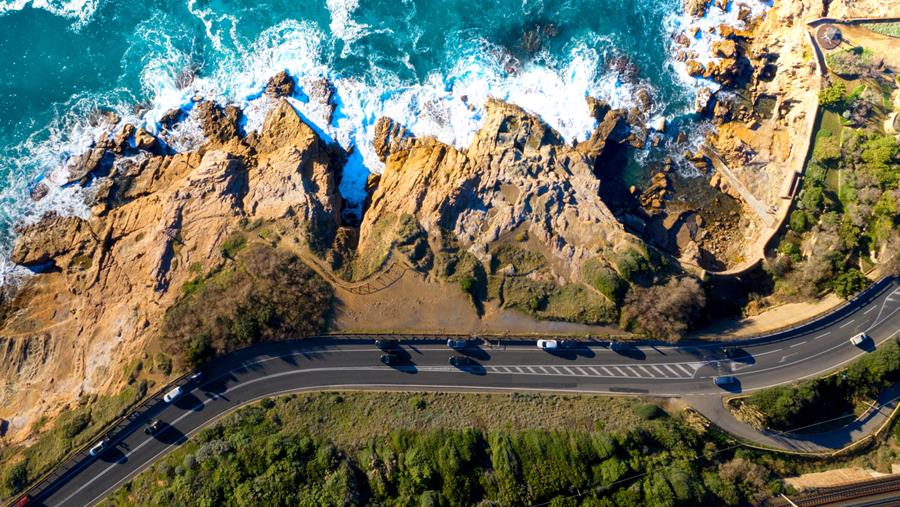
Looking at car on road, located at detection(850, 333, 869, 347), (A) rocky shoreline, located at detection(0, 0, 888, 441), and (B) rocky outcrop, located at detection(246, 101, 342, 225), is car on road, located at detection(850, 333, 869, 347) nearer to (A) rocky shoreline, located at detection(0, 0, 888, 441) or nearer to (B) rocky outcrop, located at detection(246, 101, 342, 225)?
(A) rocky shoreline, located at detection(0, 0, 888, 441)

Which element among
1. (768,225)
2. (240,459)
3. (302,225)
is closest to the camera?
(240,459)

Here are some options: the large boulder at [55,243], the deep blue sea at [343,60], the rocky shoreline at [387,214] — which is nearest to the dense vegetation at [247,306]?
the rocky shoreline at [387,214]

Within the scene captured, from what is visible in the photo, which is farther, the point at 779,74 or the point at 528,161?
the point at 779,74

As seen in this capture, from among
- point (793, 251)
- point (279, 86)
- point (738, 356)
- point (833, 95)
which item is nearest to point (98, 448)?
point (279, 86)

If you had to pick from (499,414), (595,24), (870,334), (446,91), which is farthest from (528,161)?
(870,334)

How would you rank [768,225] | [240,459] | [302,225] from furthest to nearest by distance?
1. [768,225]
2. [302,225]
3. [240,459]

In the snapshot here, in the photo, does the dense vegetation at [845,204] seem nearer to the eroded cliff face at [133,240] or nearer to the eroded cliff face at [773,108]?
the eroded cliff face at [773,108]

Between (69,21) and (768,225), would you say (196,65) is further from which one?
(768,225)
